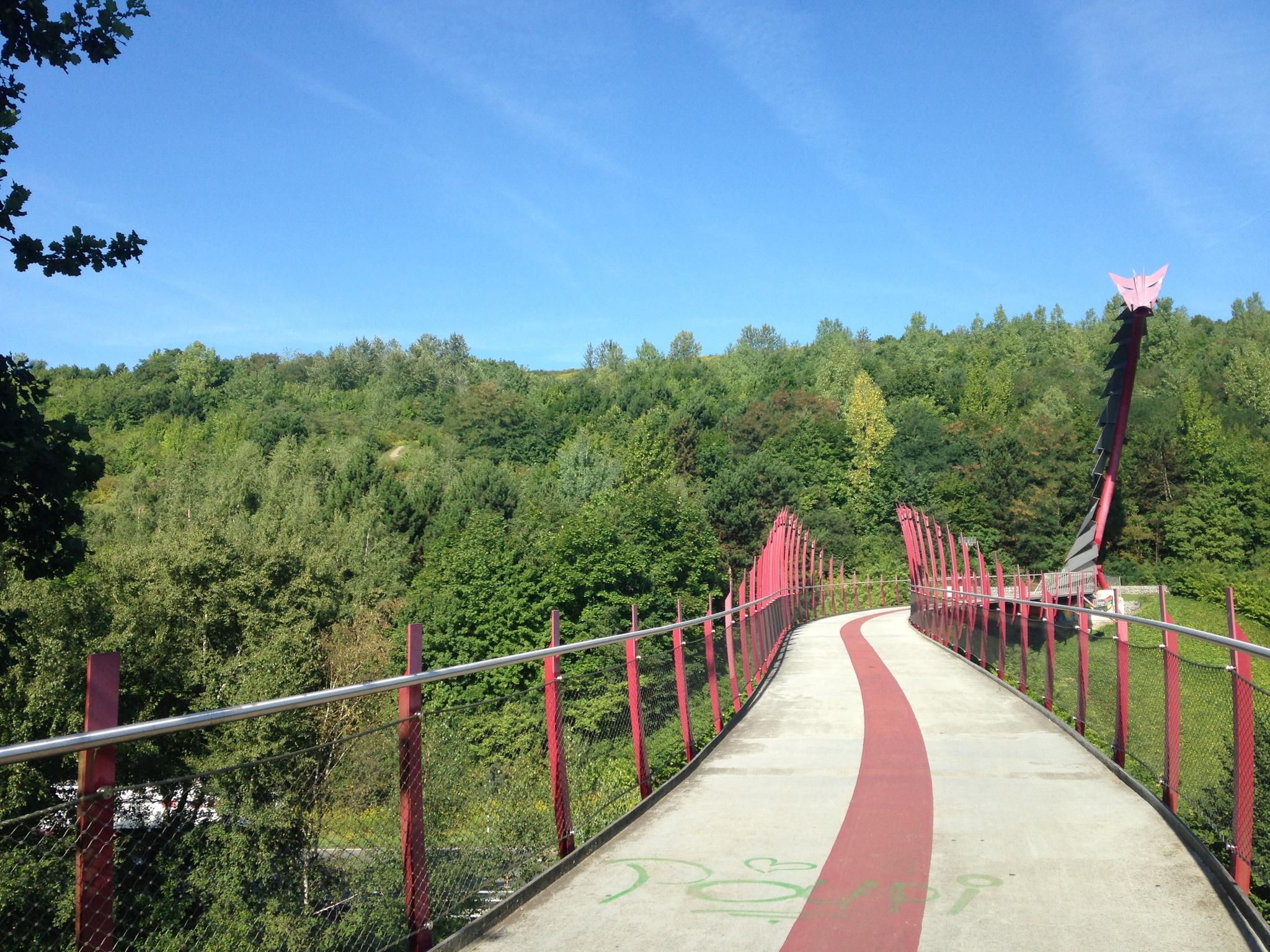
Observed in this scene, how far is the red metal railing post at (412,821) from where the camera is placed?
4.44 m

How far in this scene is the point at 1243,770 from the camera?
16.7 feet

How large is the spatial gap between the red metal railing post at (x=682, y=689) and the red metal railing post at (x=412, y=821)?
13.8 ft

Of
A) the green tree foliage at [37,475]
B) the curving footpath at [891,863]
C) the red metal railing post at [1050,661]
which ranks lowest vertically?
→ the curving footpath at [891,863]

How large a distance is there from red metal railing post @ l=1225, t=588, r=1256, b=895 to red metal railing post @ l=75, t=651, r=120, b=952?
506 centimetres

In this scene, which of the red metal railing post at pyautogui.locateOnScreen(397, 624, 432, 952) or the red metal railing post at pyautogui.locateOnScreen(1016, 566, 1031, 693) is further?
the red metal railing post at pyautogui.locateOnScreen(1016, 566, 1031, 693)

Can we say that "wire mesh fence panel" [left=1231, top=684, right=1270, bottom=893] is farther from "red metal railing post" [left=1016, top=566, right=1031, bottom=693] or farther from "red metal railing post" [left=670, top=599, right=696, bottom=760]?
"red metal railing post" [left=1016, top=566, right=1031, bottom=693]

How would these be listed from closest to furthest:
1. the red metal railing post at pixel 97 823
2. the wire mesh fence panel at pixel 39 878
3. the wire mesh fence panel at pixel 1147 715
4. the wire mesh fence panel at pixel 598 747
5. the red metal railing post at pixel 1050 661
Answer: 1. the wire mesh fence panel at pixel 39 878
2. the red metal railing post at pixel 97 823
3. the wire mesh fence panel at pixel 598 747
4. the wire mesh fence panel at pixel 1147 715
5. the red metal railing post at pixel 1050 661

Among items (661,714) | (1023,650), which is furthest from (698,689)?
(1023,650)

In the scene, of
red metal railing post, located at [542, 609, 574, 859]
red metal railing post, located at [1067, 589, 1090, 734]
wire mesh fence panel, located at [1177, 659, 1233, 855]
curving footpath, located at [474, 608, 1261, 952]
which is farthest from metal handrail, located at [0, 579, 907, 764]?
red metal railing post, located at [1067, 589, 1090, 734]

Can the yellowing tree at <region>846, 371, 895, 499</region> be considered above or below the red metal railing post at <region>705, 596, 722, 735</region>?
above

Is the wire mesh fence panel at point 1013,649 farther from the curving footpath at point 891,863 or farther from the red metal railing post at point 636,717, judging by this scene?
the red metal railing post at point 636,717

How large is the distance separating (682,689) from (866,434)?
3689 inches

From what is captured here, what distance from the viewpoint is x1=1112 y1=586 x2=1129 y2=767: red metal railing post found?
800 cm

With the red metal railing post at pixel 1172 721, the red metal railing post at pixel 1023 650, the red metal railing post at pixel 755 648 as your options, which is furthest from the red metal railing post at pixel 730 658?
the red metal railing post at pixel 1172 721
